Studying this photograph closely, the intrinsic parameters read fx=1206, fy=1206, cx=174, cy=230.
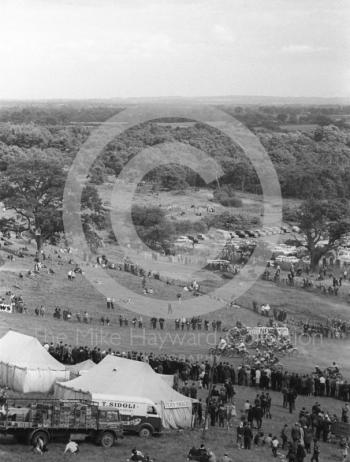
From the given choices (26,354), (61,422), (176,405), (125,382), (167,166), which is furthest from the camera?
(167,166)

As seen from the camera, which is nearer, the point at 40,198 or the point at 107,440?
the point at 107,440

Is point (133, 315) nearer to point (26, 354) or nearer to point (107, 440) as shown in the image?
point (26, 354)

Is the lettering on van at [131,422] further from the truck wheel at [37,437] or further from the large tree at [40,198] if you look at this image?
the large tree at [40,198]

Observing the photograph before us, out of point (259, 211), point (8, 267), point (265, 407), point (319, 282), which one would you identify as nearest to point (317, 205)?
point (319, 282)

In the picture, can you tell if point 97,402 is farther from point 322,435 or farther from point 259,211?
point 259,211

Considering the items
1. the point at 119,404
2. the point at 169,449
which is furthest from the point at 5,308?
the point at 169,449

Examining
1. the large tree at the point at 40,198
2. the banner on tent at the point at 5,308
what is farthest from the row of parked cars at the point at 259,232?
the banner on tent at the point at 5,308

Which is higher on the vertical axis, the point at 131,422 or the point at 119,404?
the point at 119,404

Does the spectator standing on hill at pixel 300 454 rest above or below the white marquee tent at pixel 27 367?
above
